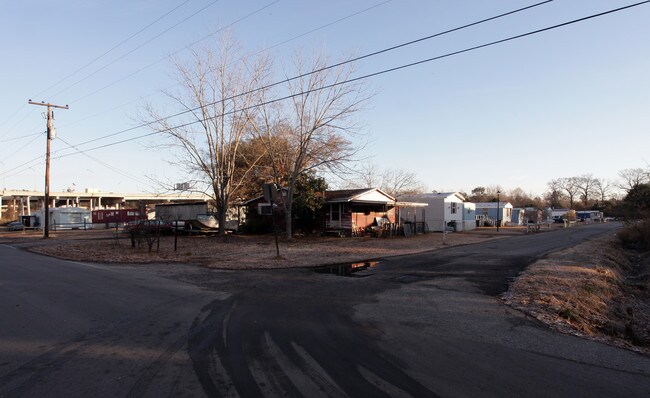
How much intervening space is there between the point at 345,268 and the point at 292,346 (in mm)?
9008

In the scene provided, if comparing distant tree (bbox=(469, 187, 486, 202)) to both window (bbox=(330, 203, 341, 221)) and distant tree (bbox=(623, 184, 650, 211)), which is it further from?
window (bbox=(330, 203, 341, 221))

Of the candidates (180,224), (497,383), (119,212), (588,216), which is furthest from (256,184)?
(588,216)

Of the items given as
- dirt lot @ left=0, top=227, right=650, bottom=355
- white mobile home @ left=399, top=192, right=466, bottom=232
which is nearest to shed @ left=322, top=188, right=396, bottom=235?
dirt lot @ left=0, top=227, right=650, bottom=355

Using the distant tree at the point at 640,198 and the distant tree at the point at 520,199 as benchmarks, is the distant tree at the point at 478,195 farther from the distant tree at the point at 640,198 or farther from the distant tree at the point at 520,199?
the distant tree at the point at 640,198

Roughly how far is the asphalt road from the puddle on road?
2784 mm

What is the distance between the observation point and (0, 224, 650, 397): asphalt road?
14.7 feet

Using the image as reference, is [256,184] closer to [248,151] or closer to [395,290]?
[248,151]

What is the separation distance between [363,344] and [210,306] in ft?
12.3

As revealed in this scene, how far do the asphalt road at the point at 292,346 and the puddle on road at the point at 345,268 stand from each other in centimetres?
278

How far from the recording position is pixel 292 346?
583 cm

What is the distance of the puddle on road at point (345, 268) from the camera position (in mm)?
13627

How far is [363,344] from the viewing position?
19.5 feet

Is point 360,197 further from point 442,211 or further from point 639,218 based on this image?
point 639,218

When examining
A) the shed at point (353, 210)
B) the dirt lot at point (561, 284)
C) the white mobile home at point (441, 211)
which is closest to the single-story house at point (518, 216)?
the white mobile home at point (441, 211)
